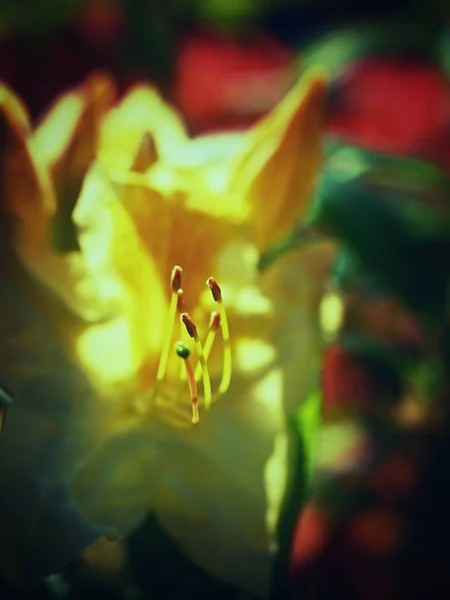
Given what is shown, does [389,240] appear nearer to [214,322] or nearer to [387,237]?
[387,237]

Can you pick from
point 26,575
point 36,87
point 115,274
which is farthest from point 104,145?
point 36,87

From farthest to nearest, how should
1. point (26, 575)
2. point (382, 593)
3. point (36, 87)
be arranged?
point (36, 87), point (382, 593), point (26, 575)

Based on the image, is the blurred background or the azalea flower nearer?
the azalea flower

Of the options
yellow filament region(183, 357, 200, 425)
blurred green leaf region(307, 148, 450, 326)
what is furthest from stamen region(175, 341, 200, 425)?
blurred green leaf region(307, 148, 450, 326)

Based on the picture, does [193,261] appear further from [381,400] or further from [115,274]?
[381,400]

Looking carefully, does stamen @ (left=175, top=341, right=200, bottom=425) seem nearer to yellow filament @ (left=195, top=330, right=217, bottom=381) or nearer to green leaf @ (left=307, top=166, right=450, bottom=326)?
yellow filament @ (left=195, top=330, right=217, bottom=381)

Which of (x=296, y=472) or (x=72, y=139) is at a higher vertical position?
(x=72, y=139)

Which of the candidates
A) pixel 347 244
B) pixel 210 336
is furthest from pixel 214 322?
pixel 347 244
